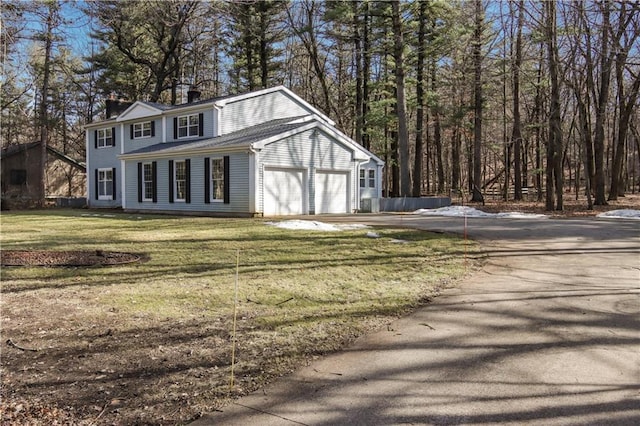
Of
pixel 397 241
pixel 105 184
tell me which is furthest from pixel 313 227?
pixel 105 184

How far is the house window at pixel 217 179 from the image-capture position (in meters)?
19.1

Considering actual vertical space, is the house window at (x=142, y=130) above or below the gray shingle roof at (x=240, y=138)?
above

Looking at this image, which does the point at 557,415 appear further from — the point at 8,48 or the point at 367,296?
the point at 8,48

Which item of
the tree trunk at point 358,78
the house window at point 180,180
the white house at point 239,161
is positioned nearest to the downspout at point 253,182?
the white house at point 239,161

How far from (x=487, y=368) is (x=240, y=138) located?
1718 cm

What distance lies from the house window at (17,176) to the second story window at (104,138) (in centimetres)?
927

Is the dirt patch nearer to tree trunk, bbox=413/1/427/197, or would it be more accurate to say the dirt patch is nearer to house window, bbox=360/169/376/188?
house window, bbox=360/169/376/188

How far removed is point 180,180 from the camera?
20953 mm

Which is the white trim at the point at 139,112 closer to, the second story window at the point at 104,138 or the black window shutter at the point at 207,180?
the second story window at the point at 104,138

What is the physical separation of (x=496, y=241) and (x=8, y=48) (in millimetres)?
11082

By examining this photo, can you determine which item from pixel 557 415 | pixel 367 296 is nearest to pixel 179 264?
pixel 367 296

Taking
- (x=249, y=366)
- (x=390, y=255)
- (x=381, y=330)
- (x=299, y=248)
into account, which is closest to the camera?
(x=249, y=366)

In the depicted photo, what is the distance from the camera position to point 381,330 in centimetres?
458

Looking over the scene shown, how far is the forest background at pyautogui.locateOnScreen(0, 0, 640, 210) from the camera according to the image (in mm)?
20406
